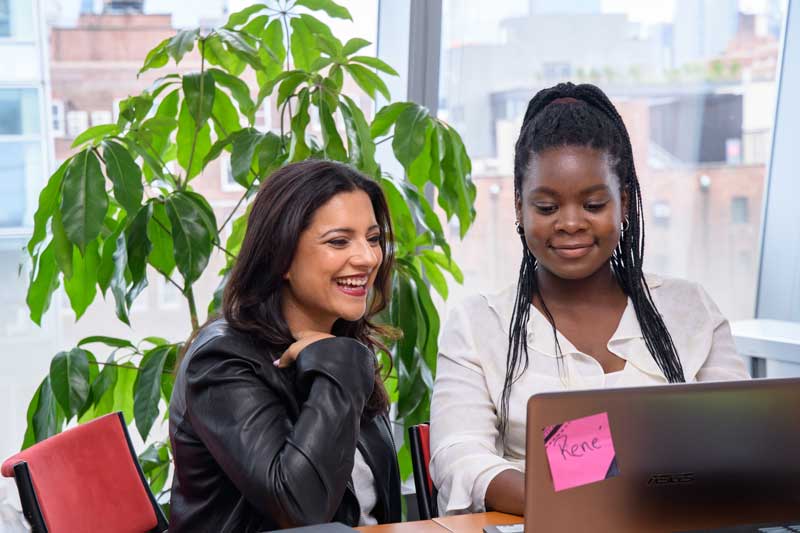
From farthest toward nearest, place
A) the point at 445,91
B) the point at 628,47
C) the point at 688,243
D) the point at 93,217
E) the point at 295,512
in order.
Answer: the point at 688,243, the point at 628,47, the point at 445,91, the point at 93,217, the point at 295,512

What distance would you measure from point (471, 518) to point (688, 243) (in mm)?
2608

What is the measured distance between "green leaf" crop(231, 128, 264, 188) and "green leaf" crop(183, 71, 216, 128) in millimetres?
89

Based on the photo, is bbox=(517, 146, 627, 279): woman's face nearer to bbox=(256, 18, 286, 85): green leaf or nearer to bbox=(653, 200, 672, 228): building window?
bbox=(256, 18, 286, 85): green leaf

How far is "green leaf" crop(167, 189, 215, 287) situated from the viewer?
2131 mm

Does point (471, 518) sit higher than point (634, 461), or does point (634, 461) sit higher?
point (634, 461)

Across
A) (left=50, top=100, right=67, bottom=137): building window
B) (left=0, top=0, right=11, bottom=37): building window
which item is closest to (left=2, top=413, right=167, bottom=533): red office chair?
(left=50, top=100, right=67, bottom=137): building window

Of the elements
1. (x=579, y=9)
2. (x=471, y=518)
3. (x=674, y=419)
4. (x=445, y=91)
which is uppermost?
(x=579, y=9)

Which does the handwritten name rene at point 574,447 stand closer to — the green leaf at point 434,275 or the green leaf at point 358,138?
the green leaf at point 358,138

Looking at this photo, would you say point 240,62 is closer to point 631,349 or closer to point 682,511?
point 631,349

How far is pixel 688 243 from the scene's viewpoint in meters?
3.91

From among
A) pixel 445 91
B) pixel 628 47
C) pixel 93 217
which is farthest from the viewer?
pixel 628 47

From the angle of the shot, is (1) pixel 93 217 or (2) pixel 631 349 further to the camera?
(1) pixel 93 217

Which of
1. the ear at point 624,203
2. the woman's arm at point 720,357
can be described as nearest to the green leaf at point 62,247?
the ear at point 624,203

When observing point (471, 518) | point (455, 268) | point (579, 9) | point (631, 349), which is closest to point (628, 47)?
point (579, 9)
